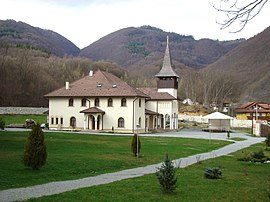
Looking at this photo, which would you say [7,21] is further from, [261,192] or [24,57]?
[261,192]

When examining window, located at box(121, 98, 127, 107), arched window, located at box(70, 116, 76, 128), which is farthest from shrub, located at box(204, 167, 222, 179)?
arched window, located at box(70, 116, 76, 128)

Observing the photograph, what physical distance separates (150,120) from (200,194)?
47877 mm

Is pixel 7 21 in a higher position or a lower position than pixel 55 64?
higher

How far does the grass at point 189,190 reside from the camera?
11.0m

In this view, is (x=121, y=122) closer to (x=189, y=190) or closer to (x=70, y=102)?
(x=70, y=102)

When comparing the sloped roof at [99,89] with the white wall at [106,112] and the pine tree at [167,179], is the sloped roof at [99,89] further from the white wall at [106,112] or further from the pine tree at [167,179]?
the pine tree at [167,179]

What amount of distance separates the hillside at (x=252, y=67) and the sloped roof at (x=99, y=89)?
6192cm

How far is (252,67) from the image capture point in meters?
130

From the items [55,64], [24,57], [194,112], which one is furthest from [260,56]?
[24,57]

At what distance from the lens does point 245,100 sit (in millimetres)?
113500

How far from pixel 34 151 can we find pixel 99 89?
3836 cm

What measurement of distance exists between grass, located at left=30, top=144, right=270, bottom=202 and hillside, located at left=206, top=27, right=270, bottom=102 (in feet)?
313

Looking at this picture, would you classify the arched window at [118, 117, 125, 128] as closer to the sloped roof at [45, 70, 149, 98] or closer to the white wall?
the white wall

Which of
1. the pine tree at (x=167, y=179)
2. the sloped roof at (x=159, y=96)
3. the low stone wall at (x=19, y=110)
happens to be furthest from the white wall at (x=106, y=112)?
the pine tree at (x=167, y=179)
